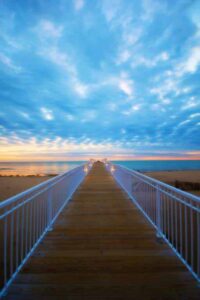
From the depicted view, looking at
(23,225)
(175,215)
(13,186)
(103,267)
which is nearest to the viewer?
(103,267)

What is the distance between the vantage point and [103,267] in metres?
2.35

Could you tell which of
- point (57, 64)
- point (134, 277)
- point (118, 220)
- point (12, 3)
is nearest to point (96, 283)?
point (134, 277)

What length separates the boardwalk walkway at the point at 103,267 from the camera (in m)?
1.91

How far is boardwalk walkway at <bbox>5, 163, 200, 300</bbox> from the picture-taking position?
6.25 feet

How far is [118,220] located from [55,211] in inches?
61.0

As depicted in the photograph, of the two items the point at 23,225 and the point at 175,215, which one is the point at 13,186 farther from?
the point at 175,215

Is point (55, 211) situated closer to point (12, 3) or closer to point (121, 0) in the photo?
point (12, 3)

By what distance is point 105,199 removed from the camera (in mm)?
6285

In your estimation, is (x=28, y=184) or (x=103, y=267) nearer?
(x=103, y=267)

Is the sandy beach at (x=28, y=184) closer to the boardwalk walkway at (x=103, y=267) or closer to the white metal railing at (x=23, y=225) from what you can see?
→ the white metal railing at (x=23, y=225)

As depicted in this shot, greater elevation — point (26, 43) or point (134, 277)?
point (26, 43)

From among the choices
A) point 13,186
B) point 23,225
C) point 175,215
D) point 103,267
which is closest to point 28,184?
point 13,186

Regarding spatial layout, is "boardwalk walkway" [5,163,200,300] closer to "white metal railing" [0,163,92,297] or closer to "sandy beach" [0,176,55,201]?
"white metal railing" [0,163,92,297]

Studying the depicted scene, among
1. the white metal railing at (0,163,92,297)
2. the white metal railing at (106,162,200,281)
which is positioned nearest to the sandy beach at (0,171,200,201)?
the white metal railing at (0,163,92,297)
